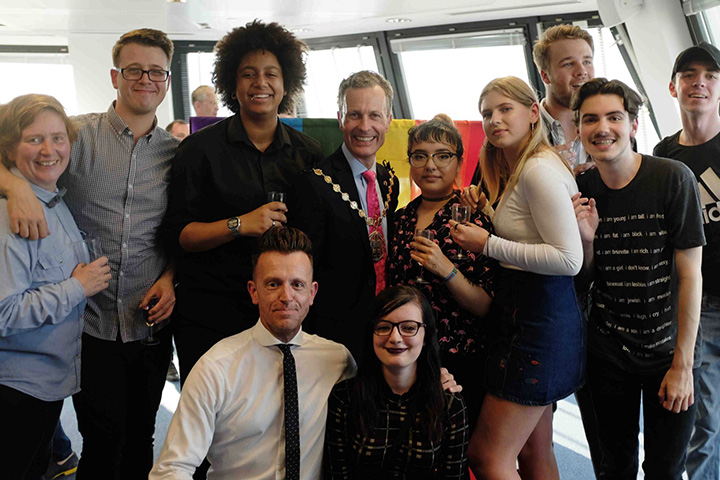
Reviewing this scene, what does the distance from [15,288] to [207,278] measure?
66 cm

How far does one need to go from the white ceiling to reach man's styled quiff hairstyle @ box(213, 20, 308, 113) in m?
3.93

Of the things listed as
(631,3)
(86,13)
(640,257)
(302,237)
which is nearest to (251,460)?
(302,237)

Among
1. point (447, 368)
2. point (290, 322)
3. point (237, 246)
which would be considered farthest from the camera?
point (237, 246)

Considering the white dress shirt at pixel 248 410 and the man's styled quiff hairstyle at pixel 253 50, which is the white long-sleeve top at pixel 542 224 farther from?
the man's styled quiff hairstyle at pixel 253 50

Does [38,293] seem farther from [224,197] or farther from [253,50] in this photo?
[253,50]

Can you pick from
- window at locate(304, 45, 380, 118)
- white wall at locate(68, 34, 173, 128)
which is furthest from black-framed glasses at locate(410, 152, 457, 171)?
white wall at locate(68, 34, 173, 128)

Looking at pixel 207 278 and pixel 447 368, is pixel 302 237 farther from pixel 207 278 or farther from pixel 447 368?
pixel 447 368

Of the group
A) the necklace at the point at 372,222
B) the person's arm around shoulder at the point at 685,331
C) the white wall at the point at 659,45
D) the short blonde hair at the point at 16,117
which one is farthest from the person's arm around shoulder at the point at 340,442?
the white wall at the point at 659,45

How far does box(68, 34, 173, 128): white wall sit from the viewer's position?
27.6 feet

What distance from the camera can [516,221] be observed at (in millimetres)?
2148

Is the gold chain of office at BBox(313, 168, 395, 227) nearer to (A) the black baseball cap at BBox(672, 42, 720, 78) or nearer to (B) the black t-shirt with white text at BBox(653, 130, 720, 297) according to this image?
(B) the black t-shirt with white text at BBox(653, 130, 720, 297)

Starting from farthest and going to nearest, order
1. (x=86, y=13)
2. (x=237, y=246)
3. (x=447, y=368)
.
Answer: (x=86, y=13), (x=237, y=246), (x=447, y=368)

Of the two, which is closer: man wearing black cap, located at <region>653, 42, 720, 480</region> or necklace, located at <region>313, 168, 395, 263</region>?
necklace, located at <region>313, 168, 395, 263</region>

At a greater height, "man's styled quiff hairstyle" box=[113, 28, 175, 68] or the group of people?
"man's styled quiff hairstyle" box=[113, 28, 175, 68]
